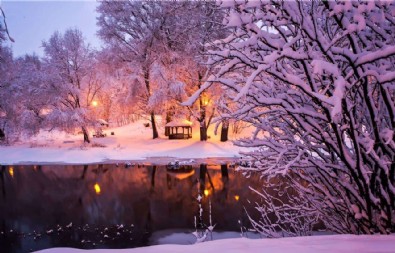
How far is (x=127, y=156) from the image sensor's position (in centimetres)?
2552

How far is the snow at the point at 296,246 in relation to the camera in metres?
2.89

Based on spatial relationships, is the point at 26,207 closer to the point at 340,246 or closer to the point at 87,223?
the point at 87,223

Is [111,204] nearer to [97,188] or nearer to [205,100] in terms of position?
[97,188]

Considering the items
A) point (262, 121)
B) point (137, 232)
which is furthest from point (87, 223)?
point (262, 121)

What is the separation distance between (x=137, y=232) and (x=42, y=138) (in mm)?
31031

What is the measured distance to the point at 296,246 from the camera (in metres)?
3.04

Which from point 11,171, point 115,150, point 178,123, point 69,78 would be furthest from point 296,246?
point 69,78

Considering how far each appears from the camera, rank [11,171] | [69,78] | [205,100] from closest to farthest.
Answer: [11,171] < [205,100] < [69,78]

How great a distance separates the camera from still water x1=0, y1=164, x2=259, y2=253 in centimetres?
1069

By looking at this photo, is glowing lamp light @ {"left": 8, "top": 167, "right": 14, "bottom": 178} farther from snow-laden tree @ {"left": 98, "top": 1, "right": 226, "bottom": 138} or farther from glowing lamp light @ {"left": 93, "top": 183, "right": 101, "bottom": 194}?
snow-laden tree @ {"left": 98, "top": 1, "right": 226, "bottom": 138}

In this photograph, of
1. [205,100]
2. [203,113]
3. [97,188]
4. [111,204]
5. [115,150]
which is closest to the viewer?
[111,204]

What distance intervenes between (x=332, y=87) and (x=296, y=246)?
1.80 meters

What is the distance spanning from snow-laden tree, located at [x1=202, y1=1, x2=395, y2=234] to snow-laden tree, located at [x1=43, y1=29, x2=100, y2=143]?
2805 cm

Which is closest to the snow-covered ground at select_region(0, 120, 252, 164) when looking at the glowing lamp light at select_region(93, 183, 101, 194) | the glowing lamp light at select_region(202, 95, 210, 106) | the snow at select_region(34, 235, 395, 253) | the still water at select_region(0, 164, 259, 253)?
the glowing lamp light at select_region(202, 95, 210, 106)
